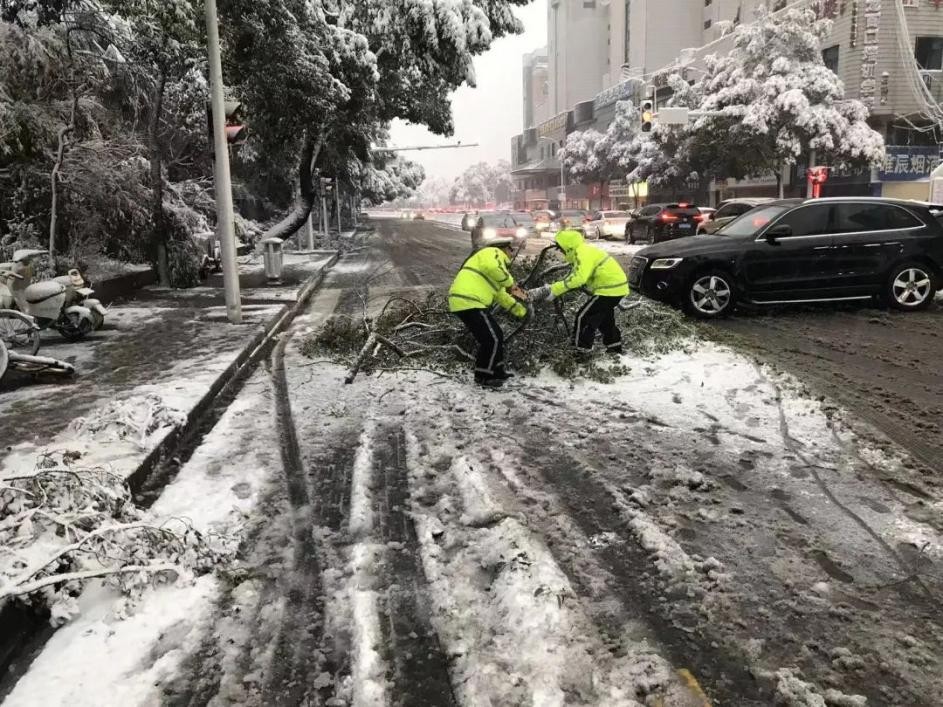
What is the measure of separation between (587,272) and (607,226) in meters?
28.0

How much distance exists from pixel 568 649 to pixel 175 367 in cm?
584

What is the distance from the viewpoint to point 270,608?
10.0 feet

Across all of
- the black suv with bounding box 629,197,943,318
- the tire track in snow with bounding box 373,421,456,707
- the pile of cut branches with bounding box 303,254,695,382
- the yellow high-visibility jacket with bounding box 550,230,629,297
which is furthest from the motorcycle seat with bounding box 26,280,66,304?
the black suv with bounding box 629,197,943,318

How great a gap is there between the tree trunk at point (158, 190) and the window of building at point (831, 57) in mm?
36281

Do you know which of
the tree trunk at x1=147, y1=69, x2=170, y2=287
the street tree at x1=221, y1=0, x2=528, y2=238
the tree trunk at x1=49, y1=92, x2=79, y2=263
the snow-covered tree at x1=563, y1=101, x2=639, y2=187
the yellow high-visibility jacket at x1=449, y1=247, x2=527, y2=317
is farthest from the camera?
the snow-covered tree at x1=563, y1=101, x2=639, y2=187

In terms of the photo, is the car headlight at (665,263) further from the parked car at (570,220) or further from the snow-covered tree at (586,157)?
the snow-covered tree at (586,157)

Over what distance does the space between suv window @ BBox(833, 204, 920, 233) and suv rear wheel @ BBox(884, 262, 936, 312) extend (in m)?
0.60

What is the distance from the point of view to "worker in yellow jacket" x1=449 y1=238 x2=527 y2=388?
6.45 metres

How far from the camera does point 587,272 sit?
6973 millimetres

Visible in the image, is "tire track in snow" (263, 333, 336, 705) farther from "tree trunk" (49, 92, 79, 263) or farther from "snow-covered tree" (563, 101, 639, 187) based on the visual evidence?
"snow-covered tree" (563, 101, 639, 187)

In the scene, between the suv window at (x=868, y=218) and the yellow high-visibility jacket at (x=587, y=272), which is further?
the suv window at (x=868, y=218)

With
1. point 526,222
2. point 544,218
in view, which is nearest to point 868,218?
point 526,222

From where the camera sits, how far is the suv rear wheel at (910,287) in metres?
9.70

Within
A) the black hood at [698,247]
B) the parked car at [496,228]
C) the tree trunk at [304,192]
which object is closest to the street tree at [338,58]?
the tree trunk at [304,192]
